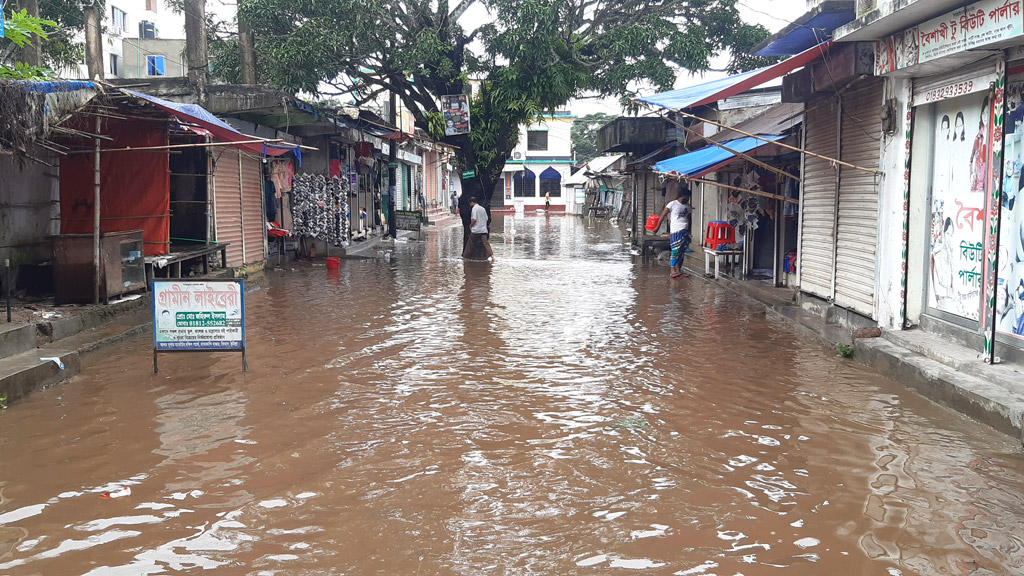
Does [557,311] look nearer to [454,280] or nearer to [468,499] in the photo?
[454,280]

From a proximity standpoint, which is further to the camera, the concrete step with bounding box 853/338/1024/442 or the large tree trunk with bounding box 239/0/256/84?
the large tree trunk with bounding box 239/0/256/84

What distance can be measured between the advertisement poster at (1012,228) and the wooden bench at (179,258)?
9236mm

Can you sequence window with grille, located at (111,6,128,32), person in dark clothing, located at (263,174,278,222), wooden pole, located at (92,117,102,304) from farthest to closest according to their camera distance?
1. window with grille, located at (111,6,128,32)
2. person in dark clothing, located at (263,174,278,222)
3. wooden pole, located at (92,117,102,304)

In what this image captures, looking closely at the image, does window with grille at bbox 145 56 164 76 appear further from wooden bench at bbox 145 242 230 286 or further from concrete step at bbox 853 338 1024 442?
concrete step at bbox 853 338 1024 442

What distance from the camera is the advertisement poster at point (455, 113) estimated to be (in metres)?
20.9

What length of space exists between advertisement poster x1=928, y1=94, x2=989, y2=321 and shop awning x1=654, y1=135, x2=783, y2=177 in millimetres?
4448

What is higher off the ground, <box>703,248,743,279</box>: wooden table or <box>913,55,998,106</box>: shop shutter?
<box>913,55,998,106</box>: shop shutter

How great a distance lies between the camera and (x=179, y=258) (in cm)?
1313

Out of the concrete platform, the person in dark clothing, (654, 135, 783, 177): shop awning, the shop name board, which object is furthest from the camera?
the person in dark clothing

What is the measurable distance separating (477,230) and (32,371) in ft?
48.6

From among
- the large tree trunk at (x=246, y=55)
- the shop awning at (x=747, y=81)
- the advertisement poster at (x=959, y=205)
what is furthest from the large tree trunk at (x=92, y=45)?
the advertisement poster at (x=959, y=205)

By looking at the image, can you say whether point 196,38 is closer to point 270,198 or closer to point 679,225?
point 270,198

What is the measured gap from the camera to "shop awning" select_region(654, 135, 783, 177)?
13297mm

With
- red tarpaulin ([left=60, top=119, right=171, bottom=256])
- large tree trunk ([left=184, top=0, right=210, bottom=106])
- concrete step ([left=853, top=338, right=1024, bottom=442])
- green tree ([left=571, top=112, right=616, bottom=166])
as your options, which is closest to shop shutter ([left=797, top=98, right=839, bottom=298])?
concrete step ([left=853, top=338, right=1024, bottom=442])
